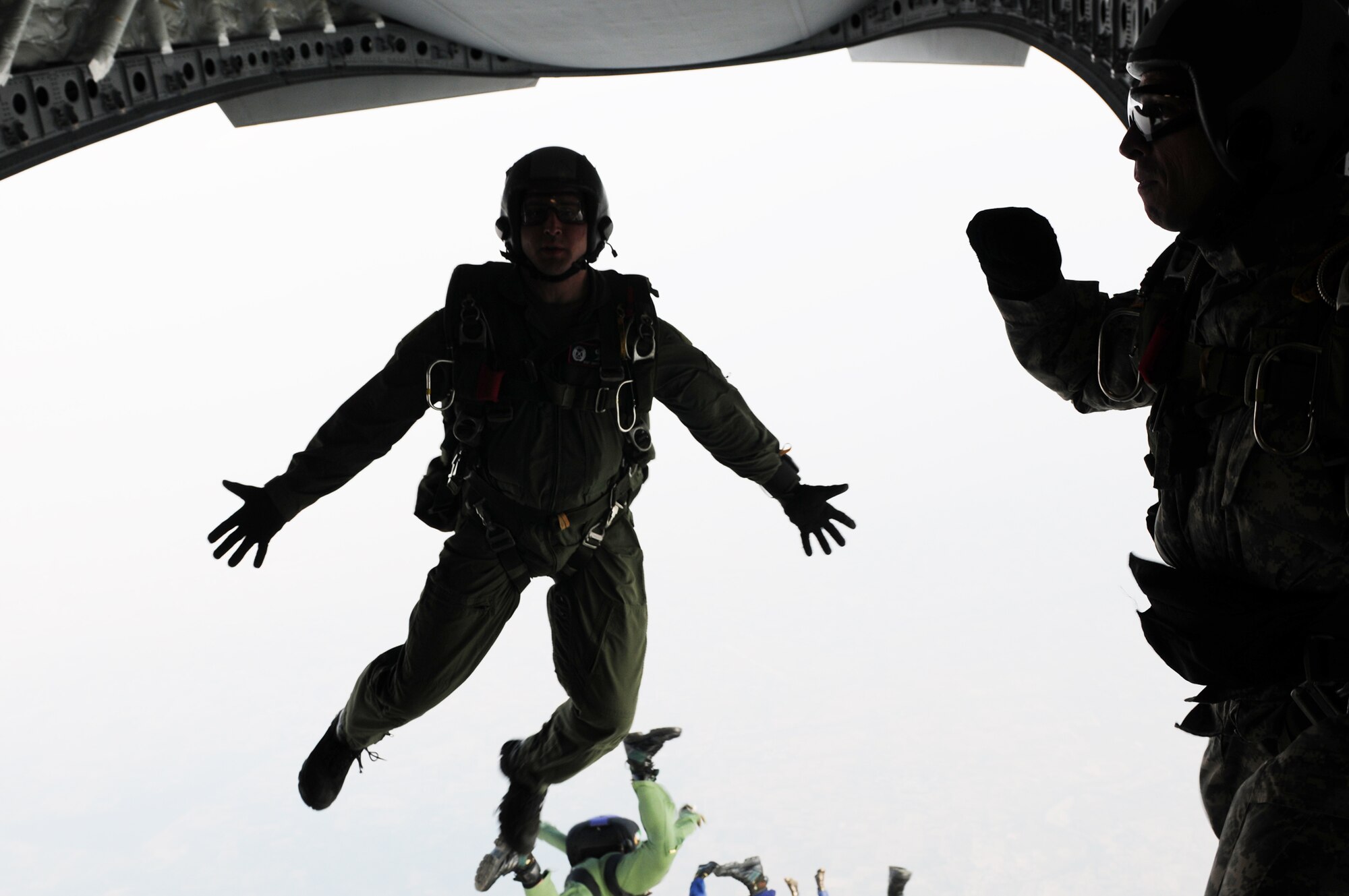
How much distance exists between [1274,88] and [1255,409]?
42cm

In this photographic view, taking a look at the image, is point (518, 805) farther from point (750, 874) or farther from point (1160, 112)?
point (750, 874)

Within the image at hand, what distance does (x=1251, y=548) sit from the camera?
1385mm

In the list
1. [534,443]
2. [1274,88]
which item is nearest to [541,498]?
[534,443]

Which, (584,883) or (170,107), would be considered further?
(584,883)

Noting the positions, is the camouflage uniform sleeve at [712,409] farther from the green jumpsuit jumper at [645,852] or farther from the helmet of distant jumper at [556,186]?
the green jumpsuit jumper at [645,852]

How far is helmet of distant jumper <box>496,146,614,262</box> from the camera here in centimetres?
277

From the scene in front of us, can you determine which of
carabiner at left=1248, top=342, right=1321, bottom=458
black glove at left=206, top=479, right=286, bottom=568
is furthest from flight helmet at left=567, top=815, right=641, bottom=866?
carabiner at left=1248, top=342, right=1321, bottom=458

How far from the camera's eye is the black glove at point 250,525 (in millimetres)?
2803

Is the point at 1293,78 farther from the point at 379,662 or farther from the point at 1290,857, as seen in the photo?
the point at 379,662

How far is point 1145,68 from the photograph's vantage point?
1.49 meters

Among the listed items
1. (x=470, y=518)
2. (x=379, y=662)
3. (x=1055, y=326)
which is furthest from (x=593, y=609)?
(x=1055, y=326)

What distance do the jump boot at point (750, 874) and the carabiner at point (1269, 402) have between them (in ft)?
18.3

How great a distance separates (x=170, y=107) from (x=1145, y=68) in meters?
3.59

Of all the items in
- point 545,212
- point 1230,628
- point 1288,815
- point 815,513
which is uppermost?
point 545,212
